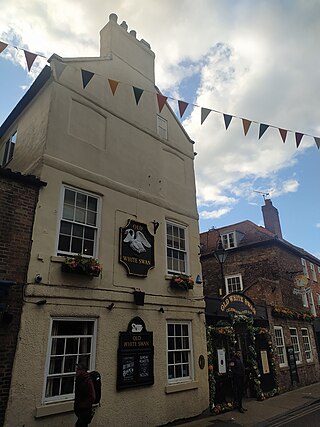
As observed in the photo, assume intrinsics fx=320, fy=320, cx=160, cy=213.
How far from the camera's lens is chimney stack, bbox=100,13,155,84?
1197 centimetres

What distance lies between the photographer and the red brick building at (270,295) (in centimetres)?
1285

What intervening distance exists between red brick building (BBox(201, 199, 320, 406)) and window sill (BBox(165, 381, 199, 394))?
196 cm

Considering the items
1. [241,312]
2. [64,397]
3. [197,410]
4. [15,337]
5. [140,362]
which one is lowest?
[197,410]

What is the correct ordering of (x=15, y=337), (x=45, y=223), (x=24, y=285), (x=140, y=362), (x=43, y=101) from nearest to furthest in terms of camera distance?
(x=15, y=337) → (x=24, y=285) → (x=45, y=223) → (x=140, y=362) → (x=43, y=101)

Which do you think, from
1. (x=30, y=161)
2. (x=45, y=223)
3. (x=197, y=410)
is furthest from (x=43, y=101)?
(x=197, y=410)

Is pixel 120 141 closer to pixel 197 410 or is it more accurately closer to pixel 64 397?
pixel 64 397

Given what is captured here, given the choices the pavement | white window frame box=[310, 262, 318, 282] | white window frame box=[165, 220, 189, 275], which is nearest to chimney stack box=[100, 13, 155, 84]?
white window frame box=[165, 220, 189, 275]

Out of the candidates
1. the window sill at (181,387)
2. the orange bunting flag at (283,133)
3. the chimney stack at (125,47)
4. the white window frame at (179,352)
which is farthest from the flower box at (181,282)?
the chimney stack at (125,47)

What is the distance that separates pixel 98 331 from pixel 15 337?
1.95 meters

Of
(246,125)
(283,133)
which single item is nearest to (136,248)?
(246,125)

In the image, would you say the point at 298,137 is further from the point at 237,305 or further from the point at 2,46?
the point at 2,46

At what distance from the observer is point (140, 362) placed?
828 cm

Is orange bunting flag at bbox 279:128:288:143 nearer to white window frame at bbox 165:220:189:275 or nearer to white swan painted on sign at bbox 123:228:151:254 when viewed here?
white window frame at bbox 165:220:189:275

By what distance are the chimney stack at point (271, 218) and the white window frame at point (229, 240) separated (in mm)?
3786
